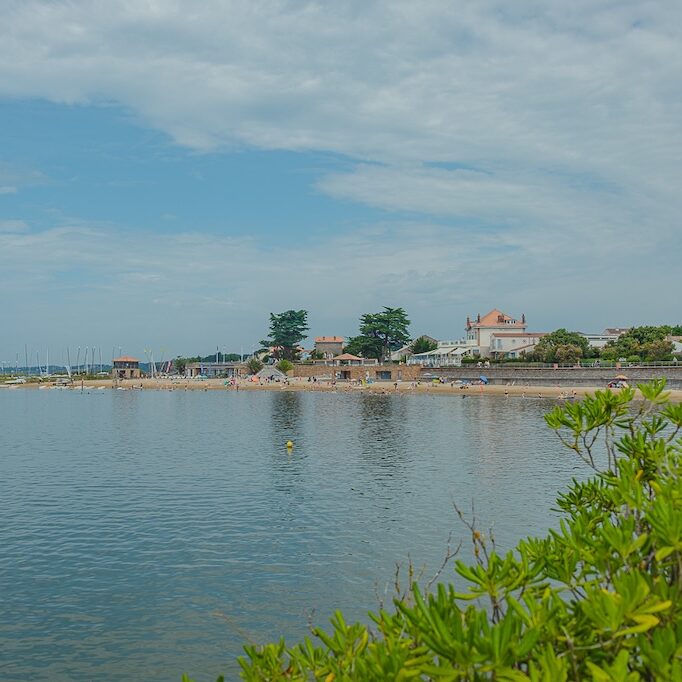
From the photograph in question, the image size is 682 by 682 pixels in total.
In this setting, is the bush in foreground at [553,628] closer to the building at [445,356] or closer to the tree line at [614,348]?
the tree line at [614,348]

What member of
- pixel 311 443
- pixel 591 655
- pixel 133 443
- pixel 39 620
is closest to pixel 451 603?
pixel 591 655

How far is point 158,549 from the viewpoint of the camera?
74.0 feet

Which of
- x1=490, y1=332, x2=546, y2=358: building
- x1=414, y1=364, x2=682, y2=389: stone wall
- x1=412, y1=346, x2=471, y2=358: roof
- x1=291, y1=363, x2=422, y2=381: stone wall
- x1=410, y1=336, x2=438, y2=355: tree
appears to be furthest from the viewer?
x1=410, y1=336, x2=438, y2=355: tree

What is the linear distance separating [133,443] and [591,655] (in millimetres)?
51347

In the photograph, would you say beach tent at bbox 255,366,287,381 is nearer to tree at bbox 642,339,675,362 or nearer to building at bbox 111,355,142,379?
building at bbox 111,355,142,379

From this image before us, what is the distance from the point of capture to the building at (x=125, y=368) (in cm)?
17575

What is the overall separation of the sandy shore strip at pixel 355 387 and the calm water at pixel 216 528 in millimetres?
44844

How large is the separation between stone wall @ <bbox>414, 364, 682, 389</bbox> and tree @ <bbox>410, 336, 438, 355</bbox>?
103 feet

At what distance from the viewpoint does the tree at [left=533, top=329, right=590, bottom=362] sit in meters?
112

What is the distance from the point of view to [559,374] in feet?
342

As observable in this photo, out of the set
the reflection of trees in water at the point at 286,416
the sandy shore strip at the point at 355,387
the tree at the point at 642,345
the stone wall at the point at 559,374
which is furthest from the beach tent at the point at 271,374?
the tree at the point at 642,345

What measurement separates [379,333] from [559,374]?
55565mm

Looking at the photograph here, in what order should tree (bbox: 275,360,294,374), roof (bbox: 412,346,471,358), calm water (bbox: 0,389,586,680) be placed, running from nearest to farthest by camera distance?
calm water (bbox: 0,389,586,680), roof (bbox: 412,346,471,358), tree (bbox: 275,360,294,374)

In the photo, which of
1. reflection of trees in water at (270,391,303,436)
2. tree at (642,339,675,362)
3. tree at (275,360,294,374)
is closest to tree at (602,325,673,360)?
tree at (642,339,675,362)
